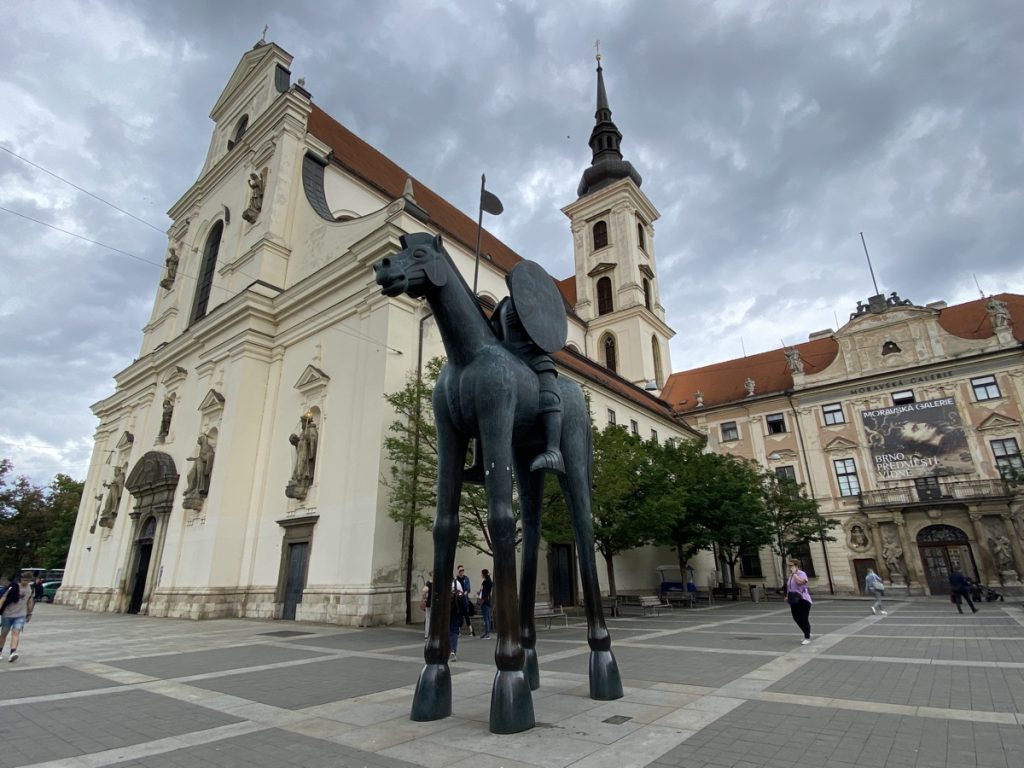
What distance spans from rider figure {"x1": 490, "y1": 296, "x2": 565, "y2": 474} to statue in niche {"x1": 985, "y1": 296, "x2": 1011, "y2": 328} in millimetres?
38011

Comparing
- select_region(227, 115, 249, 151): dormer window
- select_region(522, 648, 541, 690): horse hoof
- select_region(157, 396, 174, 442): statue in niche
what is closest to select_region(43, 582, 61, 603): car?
select_region(157, 396, 174, 442): statue in niche

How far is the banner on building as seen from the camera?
31219 mm

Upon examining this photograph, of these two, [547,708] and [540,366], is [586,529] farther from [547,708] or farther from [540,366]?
[540,366]

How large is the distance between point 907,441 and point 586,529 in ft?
115

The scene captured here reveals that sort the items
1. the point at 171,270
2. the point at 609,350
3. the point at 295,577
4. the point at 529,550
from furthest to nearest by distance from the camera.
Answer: the point at 609,350
the point at 171,270
the point at 295,577
the point at 529,550

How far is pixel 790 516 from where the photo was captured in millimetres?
30172

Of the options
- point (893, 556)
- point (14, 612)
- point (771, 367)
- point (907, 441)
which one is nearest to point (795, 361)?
point (771, 367)

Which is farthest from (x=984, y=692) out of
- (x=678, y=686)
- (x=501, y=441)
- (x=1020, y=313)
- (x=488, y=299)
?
(x=1020, y=313)

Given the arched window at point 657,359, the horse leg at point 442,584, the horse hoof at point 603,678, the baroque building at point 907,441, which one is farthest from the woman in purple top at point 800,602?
the arched window at point 657,359

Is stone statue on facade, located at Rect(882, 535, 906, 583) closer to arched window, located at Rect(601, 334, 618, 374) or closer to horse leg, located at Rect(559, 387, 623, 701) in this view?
arched window, located at Rect(601, 334, 618, 374)

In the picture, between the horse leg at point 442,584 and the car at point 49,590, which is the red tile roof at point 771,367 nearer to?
the horse leg at point 442,584

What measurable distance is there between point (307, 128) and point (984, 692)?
2876 centimetres

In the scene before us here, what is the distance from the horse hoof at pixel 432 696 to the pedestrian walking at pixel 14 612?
8433 mm

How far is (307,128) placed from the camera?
25500mm
